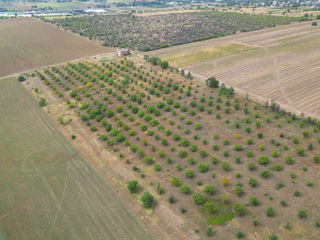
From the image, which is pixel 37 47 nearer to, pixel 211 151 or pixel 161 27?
pixel 161 27

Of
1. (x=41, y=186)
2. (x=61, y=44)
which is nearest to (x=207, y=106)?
(x=41, y=186)

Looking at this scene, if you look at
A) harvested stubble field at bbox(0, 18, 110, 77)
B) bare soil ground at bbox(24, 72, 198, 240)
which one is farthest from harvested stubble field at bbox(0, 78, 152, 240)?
harvested stubble field at bbox(0, 18, 110, 77)

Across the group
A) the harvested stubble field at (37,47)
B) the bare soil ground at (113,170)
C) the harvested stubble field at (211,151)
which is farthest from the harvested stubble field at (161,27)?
the bare soil ground at (113,170)

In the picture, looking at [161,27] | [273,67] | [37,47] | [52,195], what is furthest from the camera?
[161,27]

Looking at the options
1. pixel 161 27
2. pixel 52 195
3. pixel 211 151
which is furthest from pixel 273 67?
pixel 161 27

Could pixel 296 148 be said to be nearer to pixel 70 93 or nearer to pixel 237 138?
pixel 237 138

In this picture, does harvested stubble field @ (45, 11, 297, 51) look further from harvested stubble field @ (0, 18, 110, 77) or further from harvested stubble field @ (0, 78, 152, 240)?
harvested stubble field @ (0, 78, 152, 240)
